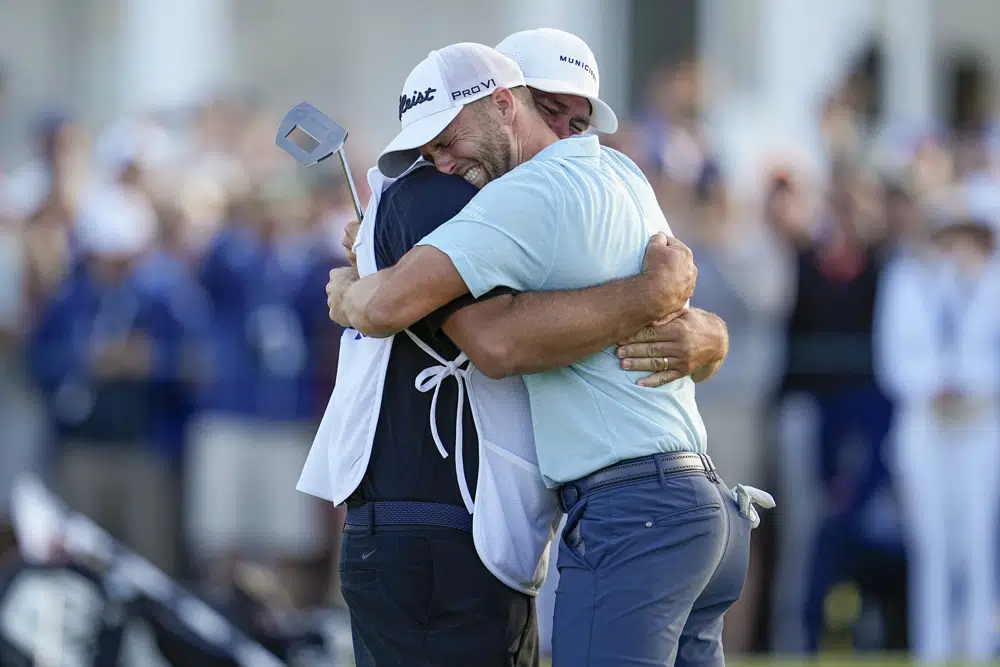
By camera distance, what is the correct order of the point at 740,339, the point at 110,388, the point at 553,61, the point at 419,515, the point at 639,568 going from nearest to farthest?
the point at 639,568 < the point at 419,515 < the point at 553,61 < the point at 740,339 < the point at 110,388

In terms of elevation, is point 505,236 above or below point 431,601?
above

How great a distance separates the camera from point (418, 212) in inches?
165

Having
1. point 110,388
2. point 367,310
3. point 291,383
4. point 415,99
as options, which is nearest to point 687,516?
point 367,310

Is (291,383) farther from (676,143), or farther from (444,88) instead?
(444,88)

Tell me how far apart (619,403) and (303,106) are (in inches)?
47.5

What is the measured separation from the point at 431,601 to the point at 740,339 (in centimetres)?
562

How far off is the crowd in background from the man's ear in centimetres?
528

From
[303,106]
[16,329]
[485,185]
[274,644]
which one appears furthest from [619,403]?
[16,329]

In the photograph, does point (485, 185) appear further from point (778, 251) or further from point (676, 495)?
point (778, 251)

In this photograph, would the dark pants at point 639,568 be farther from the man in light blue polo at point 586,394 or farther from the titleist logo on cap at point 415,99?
the titleist logo on cap at point 415,99

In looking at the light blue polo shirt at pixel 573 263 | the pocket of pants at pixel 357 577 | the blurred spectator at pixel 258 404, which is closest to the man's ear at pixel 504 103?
the light blue polo shirt at pixel 573 263

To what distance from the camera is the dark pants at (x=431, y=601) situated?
4234 mm

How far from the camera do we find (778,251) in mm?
9867

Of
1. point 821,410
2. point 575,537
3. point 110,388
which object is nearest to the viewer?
point 575,537
